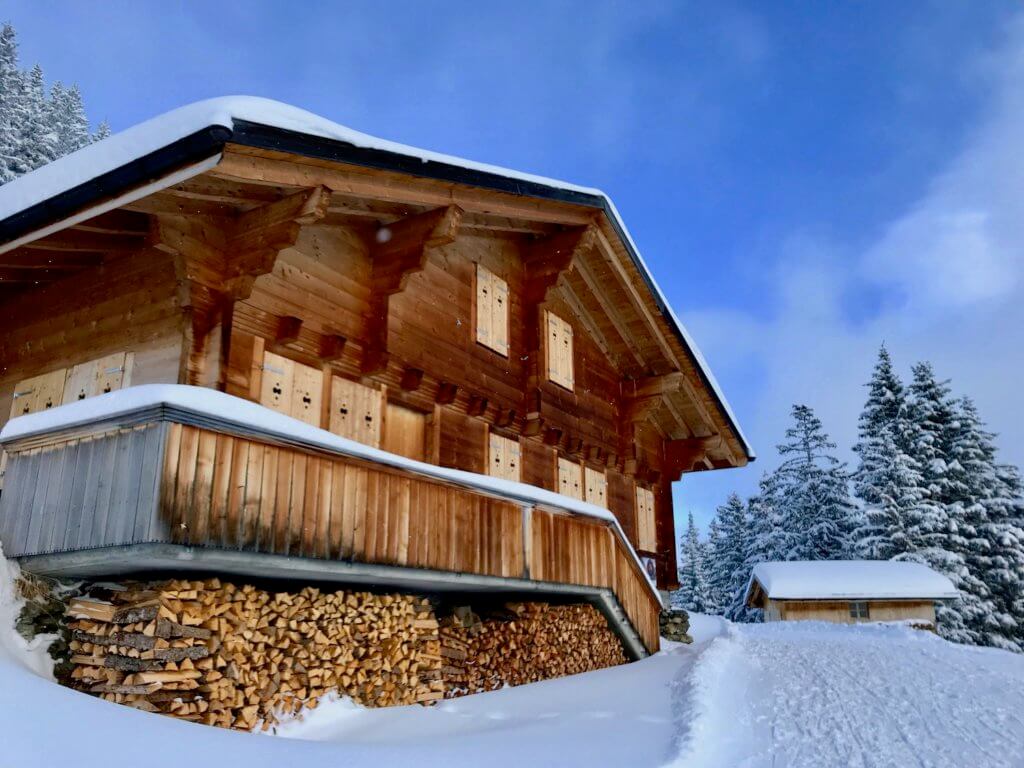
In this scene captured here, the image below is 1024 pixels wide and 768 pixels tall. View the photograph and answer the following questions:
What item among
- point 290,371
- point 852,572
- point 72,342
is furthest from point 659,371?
point 852,572

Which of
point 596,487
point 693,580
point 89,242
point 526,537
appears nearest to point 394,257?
point 89,242

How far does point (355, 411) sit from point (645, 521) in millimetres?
10519

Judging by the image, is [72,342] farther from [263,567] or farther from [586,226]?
[586,226]

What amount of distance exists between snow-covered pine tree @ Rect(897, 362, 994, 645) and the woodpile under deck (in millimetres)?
27391

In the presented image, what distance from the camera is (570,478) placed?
16281 mm

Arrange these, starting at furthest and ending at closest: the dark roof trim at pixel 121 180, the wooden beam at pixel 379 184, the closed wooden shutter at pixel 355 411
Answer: the closed wooden shutter at pixel 355 411 → the wooden beam at pixel 379 184 → the dark roof trim at pixel 121 180

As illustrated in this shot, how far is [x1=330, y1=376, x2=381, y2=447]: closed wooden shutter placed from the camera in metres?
10.9

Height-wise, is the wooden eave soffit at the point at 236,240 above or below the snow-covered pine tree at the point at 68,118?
below

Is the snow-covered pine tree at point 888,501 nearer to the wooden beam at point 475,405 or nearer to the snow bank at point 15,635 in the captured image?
the wooden beam at point 475,405

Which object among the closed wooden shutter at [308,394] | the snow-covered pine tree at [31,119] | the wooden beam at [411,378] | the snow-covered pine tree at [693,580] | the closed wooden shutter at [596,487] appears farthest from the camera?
the snow-covered pine tree at [693,580]

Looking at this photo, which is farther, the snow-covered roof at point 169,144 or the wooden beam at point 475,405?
the wooden beam at point 475,405

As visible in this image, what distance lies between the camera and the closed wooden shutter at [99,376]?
9836mm

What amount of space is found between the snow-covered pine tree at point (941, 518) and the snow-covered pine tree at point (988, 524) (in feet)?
0.41

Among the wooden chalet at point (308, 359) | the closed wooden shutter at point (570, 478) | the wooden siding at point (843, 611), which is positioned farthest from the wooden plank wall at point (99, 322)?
the wooden siding at point (843, 611)
